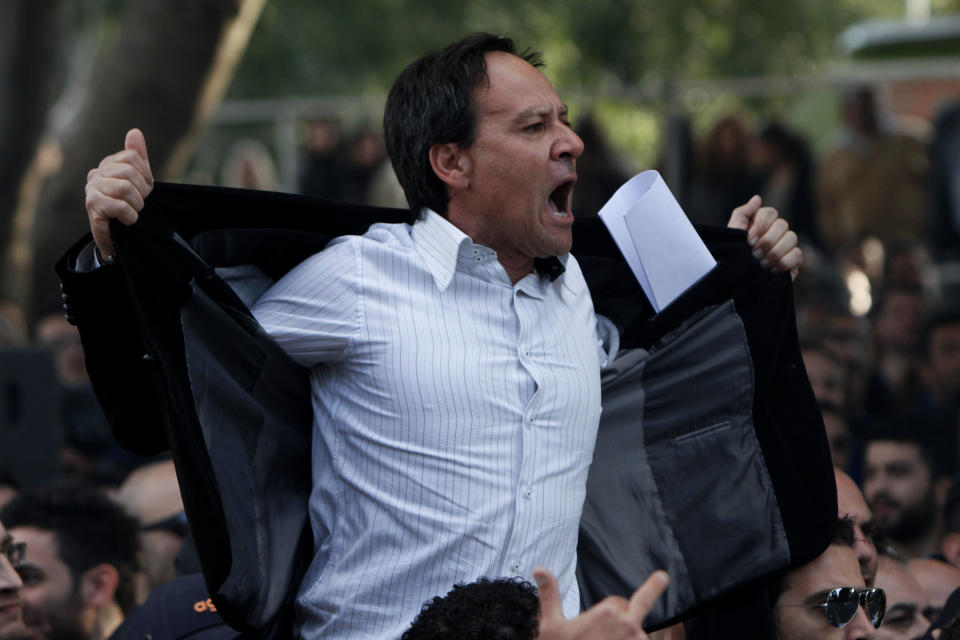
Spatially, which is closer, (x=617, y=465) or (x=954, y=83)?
(x=617, y=465)

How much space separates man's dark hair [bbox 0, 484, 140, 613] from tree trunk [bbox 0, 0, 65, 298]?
4.01 m

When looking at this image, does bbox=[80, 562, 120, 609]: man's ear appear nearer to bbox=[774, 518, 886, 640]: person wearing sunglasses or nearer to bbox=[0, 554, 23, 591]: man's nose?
bbox=[0, 554, 23, 591]: man's nose

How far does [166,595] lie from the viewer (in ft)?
13.1

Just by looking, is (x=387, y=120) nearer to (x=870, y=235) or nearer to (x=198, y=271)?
(x=198, y=271)

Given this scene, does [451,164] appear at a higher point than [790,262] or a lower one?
higher

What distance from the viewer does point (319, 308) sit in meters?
3.27

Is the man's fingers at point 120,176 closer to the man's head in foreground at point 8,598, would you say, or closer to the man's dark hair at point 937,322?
the man's head in foreground at point 8,598

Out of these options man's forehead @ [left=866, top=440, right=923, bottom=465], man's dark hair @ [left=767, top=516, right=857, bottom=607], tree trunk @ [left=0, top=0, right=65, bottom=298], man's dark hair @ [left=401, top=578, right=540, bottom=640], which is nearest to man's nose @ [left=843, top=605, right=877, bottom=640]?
man's dark hair @ [left=767, top=516, right=857, bottom=607]

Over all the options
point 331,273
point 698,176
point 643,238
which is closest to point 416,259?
point 331,273

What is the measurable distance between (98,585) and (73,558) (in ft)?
0.40

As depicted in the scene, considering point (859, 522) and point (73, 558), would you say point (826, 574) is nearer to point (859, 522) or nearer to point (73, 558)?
point (859, 522)

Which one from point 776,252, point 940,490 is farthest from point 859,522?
point 940,490

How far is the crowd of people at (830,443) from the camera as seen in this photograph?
376 centimetres

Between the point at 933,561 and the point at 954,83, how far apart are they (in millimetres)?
6211
